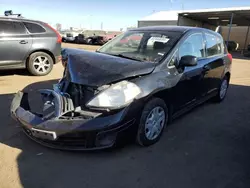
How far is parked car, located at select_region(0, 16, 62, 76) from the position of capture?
655cm

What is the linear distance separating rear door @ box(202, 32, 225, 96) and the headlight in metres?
2.01

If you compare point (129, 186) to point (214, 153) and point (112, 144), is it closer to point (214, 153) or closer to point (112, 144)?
point (112, 144)

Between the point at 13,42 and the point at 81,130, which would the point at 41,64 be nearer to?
the point at 13,42

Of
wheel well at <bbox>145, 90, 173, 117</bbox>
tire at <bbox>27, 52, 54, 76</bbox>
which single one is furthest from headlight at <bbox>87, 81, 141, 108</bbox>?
tire at <bbox>27, 52, 54, 76</bbox>

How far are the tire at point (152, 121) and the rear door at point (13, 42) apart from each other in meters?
5.03

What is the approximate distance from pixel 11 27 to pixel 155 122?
17.6 feet

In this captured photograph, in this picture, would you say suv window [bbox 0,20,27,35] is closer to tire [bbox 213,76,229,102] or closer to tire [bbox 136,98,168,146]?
tire [bbox 136,98,168,146]

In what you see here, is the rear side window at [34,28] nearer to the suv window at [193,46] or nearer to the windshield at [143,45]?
the windshield at [143,45]

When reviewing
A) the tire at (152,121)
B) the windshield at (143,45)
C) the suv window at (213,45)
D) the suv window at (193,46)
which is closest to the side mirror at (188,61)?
the suv window at (193,46)

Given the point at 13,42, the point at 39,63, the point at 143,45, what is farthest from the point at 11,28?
the point at 143,45

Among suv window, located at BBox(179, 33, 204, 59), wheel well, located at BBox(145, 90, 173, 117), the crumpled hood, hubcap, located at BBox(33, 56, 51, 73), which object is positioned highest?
suv window, located at BBox(179, 33, 204, 59)

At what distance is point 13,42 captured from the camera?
6594 millimetres

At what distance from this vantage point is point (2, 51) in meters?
6.47

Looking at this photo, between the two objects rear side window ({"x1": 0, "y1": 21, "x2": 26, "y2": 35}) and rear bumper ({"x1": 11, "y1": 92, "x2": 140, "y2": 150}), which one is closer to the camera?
rear bumper ({"x1": 11, "y1": 92, "x2": 140, "y2": 150})
